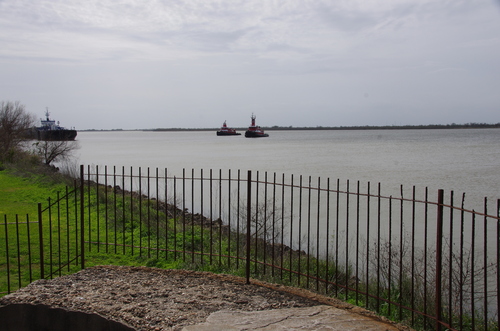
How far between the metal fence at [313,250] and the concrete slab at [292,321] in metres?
0.68

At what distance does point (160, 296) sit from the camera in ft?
21.2

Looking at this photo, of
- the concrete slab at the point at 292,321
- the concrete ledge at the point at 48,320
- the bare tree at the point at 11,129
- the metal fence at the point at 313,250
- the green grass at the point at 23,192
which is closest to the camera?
the concrete slab at the point at 292,321

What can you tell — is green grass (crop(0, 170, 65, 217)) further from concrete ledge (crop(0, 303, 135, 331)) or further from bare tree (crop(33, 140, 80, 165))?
bare tree (crop(33, 140, 80, 165))

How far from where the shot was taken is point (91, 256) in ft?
30.5

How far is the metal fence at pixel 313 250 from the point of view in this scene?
20.5 feet

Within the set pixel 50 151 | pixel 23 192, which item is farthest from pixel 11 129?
pixel 23 192

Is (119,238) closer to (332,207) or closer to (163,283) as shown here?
(163,283)

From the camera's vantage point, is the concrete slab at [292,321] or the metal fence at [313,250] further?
the metal fence at [313,250]

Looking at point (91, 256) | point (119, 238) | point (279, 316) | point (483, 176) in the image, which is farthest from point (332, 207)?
point (483, 176)

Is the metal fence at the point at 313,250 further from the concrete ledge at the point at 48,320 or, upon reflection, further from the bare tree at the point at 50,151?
the bare tree at the point at 50,151

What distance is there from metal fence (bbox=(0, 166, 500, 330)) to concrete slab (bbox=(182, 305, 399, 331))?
68cm

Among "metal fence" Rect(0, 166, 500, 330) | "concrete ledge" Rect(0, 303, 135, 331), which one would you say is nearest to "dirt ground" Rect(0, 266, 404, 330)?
"concrete ledge" Rect(0, 303, 135, 331)

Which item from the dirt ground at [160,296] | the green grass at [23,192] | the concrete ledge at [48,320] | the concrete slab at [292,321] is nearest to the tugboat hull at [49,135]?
the green grass at [23,192]

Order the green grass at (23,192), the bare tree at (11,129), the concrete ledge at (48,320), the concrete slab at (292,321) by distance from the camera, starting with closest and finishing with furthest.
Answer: the concrete slab at (292,321)
the concrete ledge at (48,320)
the green grass at (23,192)
the bare tree at (11,129)
